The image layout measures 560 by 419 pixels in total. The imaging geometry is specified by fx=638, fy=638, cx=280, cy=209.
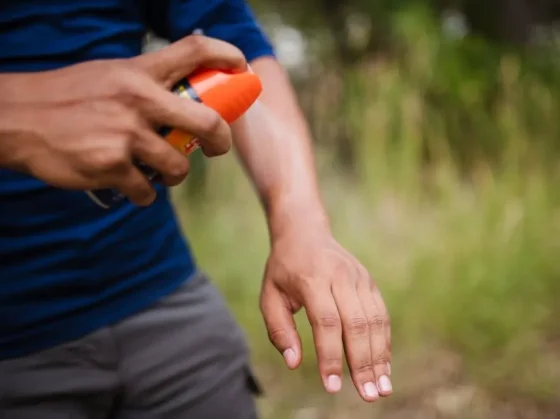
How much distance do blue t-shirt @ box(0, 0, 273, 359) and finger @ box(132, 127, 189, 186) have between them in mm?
195

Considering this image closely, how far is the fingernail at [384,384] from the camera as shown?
0.54 m

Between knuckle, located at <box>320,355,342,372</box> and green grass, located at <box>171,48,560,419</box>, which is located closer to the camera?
knuckle, located at <box>320,355,342,372</box>

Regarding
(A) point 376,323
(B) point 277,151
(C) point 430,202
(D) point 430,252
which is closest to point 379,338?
(A) point 376,323

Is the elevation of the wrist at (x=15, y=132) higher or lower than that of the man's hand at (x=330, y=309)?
higher

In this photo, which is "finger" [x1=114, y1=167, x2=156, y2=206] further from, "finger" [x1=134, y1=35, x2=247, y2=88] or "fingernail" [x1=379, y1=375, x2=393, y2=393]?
"fingernail" [x1=379, y1=375, x2=393, y2=393]

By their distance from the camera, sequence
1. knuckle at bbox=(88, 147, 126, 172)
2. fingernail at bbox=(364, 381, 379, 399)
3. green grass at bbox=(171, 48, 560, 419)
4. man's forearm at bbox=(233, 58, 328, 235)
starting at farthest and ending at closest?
1. green grass at bbox=(171, 48, 560, 419)
2. man's forearm at bbox=(233, 58, 328, 235)
3. fingernail at bbox=(364, 381, 379, 399)
4. knuckle at bbox=(88, 147, 126, 172)

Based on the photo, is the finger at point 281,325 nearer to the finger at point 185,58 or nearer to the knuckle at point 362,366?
the knuckle at point 362,366

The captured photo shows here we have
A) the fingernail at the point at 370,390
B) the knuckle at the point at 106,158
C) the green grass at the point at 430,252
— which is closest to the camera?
the knuckle at the point at 106,158

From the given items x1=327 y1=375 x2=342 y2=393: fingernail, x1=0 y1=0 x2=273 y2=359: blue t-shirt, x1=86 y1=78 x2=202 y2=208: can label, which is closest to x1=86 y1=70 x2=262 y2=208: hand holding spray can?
x1=86 y1=78 x2=202 y2=208: can label

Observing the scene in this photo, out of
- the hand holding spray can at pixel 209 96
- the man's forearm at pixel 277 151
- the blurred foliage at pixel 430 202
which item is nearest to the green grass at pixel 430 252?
the blurred foliage at pixel 430 202

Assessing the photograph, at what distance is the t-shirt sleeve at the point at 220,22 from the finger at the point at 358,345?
1.01 ft

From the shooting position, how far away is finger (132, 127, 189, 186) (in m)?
0.44

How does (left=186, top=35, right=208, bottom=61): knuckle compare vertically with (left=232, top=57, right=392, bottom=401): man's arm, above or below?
above

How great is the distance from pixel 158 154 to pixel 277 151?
243mm
